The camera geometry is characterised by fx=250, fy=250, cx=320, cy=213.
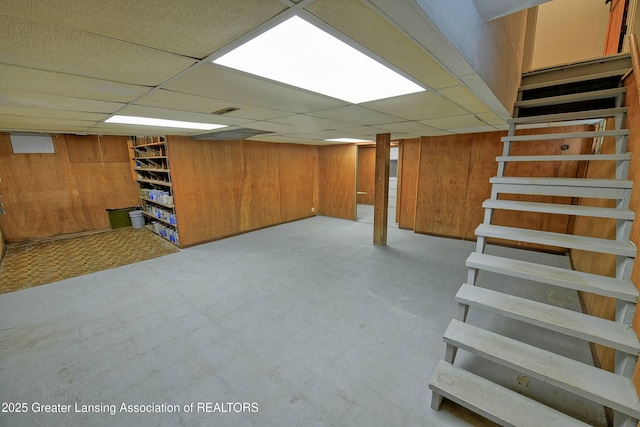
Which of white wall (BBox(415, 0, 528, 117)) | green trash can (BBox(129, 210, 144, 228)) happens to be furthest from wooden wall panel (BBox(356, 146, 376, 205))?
white wall (BBox(415, 0, 528, 117))

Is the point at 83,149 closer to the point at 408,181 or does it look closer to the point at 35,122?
the point at 35,122

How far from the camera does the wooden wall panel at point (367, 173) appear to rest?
8.77 metres

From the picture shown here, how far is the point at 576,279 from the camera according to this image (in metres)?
1.66

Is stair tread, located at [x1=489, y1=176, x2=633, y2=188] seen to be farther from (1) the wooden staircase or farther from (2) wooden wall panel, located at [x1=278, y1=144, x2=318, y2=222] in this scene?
(2) wooden wall panel, located at [x1=278, y1=144, x2=318, y2=222]

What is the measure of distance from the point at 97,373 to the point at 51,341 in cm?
78

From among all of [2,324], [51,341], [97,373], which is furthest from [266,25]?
[2,324]

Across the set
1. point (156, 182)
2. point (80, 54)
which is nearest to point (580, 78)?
point (80, 54)

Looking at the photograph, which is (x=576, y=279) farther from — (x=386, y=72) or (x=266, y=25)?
(x=266, y=25)

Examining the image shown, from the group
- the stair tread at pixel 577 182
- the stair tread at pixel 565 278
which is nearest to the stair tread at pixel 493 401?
the stair tread at pixel 565 278

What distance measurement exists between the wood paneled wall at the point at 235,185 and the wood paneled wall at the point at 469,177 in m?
3.08

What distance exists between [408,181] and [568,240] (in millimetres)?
4148

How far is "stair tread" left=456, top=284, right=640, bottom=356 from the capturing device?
4.45ft

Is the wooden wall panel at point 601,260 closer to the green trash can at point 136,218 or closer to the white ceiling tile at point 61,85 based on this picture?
the white ceiling tile at point 61,85

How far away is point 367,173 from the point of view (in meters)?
8.98
